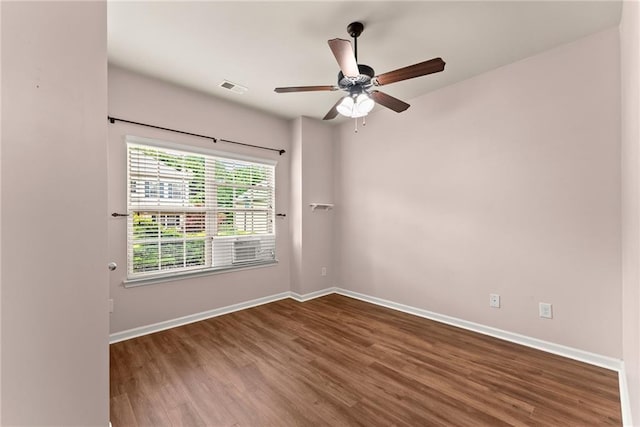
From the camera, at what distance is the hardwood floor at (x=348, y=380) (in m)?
1.67

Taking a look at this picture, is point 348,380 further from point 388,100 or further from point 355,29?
point 355,29

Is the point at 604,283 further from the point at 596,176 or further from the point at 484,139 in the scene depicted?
the point at 484,139

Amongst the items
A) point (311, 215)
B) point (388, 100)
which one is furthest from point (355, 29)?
point (311, 215)

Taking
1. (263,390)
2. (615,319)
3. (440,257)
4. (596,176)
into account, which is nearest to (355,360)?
(263,390)

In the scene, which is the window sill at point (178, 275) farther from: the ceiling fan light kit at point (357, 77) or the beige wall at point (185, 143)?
the ceiling fan light kit at point (357, 77)

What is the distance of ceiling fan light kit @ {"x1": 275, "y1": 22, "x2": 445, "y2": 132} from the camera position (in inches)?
71.5

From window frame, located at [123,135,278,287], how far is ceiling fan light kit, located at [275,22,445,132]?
1.51m

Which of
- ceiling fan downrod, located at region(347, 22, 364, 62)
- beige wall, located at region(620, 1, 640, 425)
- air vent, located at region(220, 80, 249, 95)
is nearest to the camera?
beige wall, located at region(620, 1, 640, 425)

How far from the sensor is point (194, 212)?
3244 mm

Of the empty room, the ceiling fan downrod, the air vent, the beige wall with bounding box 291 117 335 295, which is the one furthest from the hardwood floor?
the air vent

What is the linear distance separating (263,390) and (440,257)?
2.32m

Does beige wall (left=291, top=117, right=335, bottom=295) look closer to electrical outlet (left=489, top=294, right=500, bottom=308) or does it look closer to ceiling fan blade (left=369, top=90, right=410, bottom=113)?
ceiling fan blade (left=369, top=90, right=410, bottom=113)

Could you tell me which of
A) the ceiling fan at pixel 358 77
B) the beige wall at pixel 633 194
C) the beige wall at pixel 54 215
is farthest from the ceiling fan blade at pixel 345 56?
the beige wall at pixel 633 194

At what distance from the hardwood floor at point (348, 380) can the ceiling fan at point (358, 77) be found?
2177mm
